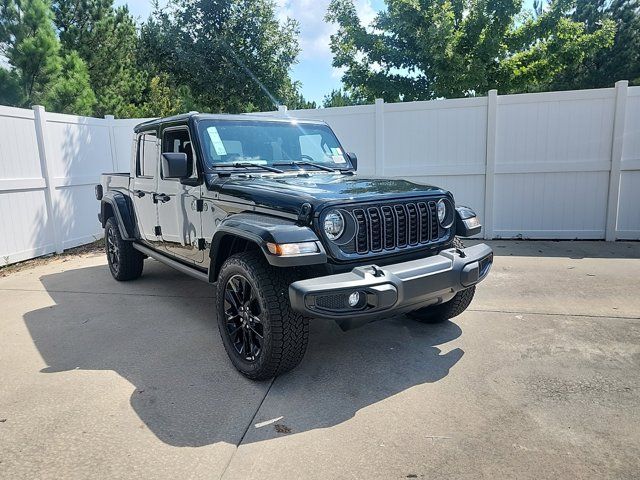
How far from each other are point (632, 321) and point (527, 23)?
10.7 meters

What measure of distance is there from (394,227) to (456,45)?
34.0ft

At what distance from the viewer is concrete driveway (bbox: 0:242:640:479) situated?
2455mm

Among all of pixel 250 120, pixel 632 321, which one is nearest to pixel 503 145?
pixel 632 321

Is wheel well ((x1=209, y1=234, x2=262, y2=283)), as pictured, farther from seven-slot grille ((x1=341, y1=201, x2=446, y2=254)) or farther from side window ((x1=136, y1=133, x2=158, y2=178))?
side window ((x1=136, y1=133, x2=158, y2=178))

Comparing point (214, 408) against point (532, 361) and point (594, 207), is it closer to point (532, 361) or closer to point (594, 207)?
point (532, 361)

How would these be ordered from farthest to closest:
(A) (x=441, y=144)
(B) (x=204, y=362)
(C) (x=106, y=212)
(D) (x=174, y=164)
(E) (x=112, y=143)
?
(E) (x=112, y=143) → (A) (x=441, y=144) → (C) (x=106, y=212) → (D) (x=174, y=164) → (B) (x=204, y=362)

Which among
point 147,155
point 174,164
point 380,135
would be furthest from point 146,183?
point 380,135

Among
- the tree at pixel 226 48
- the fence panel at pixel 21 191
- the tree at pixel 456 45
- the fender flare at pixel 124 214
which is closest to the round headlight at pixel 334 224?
the fender flare at pixel 124 214

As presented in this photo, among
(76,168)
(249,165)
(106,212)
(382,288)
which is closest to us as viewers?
(382,288)

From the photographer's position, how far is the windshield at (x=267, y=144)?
417cm

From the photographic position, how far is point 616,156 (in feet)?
24.1

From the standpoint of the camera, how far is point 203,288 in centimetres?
589

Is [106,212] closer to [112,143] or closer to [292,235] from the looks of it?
[112,143]

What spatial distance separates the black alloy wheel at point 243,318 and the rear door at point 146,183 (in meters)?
1.99
